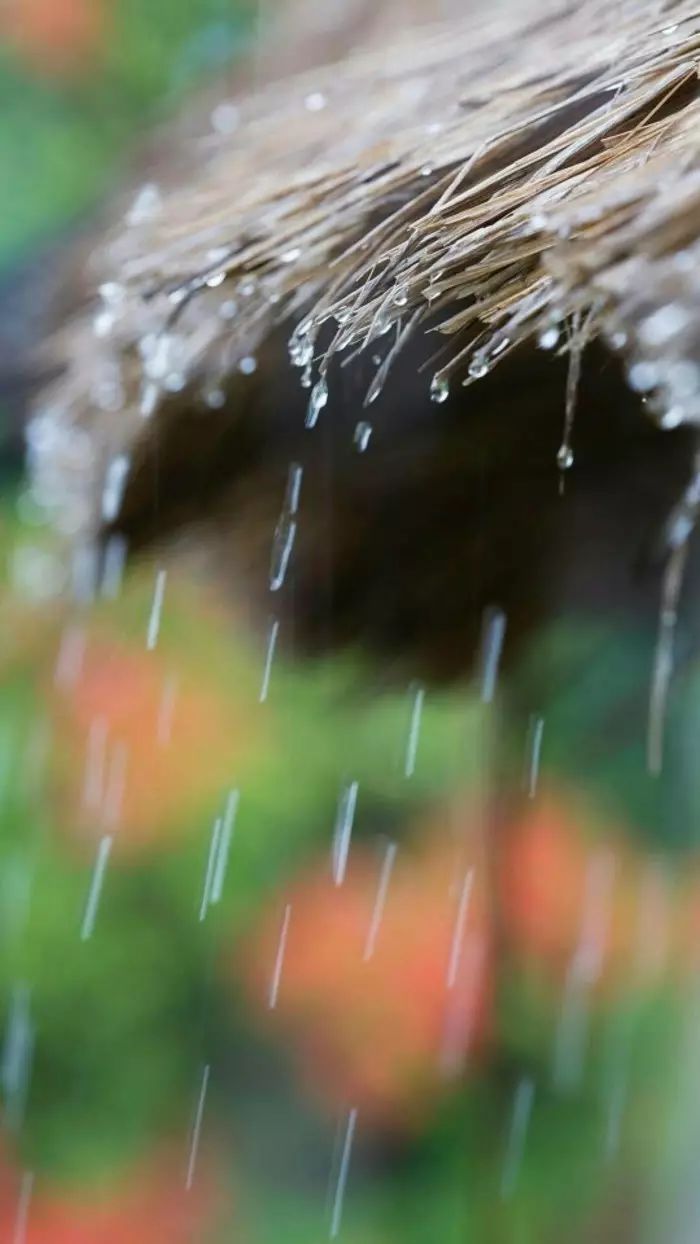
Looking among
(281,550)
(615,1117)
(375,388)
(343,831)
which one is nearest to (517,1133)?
(615,1117)

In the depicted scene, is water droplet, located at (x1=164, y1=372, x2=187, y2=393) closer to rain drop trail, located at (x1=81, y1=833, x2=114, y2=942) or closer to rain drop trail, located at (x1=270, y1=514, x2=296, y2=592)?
rain drop trail, located at (x1=270, y1=514, x2=296, y2=592)

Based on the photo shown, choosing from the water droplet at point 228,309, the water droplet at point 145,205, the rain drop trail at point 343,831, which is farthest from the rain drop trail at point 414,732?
the water droplet at point 145,205

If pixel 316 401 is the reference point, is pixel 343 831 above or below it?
below

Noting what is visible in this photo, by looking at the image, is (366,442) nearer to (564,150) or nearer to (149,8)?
(564,150)

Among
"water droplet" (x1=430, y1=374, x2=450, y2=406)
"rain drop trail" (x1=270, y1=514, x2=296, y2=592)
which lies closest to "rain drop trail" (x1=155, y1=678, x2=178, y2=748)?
"rain drop trail" (x1=270, y1=514, x2=296, y2=592)

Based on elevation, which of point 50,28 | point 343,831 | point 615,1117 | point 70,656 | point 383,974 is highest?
point 50,28

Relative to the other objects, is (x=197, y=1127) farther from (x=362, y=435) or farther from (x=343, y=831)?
(x=362, y=435)

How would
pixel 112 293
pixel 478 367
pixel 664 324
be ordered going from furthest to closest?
pixel 112 293 → pixel 478 367 → pixel 664 324
